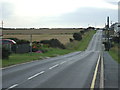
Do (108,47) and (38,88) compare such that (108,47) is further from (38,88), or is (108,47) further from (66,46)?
(38,88)

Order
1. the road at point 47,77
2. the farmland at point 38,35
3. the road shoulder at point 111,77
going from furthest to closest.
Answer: the farmland at point 38,35
the road shoulder at point 111,77
the road at point 47,77

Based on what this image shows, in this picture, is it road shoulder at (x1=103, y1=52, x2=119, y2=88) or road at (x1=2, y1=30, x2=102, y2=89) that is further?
road shoulder at (x1=103, y1=52, x2=119, y2=88)

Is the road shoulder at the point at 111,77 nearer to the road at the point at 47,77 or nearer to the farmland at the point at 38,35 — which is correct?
the road at the point at 47,77

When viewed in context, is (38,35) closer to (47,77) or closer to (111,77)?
(111,77)

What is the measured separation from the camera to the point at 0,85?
13.5 meters

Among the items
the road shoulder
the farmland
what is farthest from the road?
the farmland

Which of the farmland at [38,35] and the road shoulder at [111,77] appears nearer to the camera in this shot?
the road shoulder at [111,77]

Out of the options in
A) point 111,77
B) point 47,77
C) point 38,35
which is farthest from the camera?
point 38,35

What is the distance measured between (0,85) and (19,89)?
169 centimetres

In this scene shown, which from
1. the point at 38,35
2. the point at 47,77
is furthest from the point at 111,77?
the point at 38,35

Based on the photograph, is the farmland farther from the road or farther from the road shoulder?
the road

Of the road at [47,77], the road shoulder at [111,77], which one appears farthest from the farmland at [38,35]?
the road at [47,77]

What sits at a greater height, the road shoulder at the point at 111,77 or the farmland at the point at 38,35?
the farmland at the point at 38,35

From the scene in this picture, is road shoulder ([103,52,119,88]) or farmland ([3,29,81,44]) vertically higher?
farmland ([3,29,81,44])
